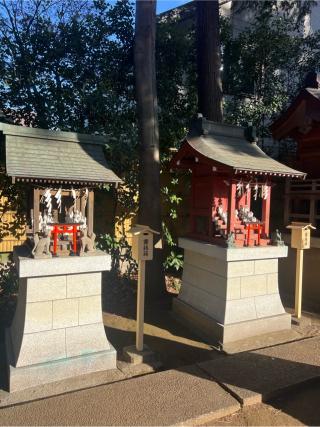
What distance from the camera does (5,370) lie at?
4.41 m

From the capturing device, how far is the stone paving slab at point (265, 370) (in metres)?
3.95

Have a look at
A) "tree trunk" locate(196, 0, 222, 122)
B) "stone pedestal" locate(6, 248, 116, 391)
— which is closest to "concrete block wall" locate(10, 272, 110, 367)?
"stone pedestal" locate(6, 248, 116, 391)

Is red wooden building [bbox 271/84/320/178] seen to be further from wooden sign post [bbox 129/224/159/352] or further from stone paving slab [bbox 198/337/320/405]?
wooden sign post [bbox 129/224/159/352]

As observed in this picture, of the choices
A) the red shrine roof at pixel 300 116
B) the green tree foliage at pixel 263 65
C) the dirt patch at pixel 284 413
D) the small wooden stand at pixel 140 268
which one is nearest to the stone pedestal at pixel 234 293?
the small wooden stand at pixel 140 268

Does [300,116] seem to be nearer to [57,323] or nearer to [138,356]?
[138,356]

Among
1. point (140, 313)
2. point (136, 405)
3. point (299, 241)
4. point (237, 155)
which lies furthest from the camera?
point (299, 241)

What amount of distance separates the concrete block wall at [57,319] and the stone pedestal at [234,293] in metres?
1.81

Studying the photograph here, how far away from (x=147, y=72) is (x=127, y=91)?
65.6 inches

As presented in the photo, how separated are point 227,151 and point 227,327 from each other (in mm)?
2738

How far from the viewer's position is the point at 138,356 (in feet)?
15.2

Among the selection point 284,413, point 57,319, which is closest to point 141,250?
point 57,319

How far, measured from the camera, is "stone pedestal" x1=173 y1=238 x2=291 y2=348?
17.3 ft

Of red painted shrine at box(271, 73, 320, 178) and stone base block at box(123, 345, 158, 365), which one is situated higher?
red painted shrine at box(271, 73, 320, 178)

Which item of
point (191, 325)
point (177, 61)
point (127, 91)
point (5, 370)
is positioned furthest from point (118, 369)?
point (177, 61)
